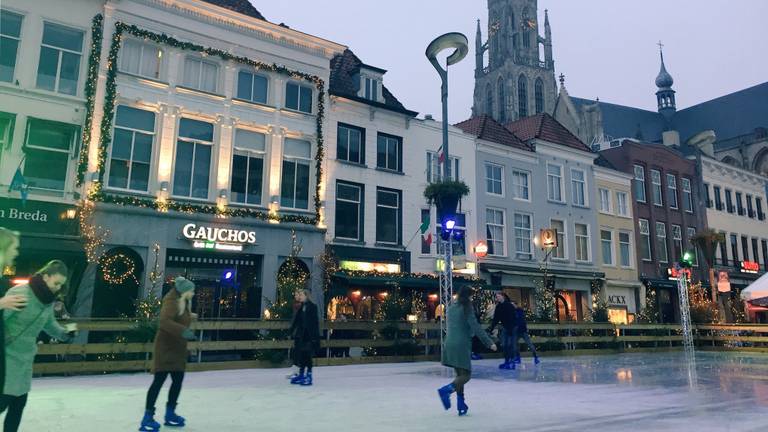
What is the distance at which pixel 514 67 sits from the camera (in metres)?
83.2

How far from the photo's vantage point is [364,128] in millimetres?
24516

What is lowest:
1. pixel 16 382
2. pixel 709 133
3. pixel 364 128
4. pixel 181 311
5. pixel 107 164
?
pixel 16 382

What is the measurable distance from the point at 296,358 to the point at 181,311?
15.7 feet

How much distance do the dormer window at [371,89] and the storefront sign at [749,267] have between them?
3127cm

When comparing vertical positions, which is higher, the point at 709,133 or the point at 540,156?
the point at 709,133

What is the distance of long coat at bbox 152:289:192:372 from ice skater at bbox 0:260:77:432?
157 centimetres

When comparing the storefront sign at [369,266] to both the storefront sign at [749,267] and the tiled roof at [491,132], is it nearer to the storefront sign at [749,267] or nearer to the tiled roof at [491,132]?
the tiled roof at [491,132]

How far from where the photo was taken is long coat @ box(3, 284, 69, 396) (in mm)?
4504

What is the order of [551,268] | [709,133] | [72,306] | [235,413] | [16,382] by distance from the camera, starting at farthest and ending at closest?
[709,133] → [551,268] → [72,306] → [235,413] → [16,382]

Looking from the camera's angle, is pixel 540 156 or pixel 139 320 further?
pixel 540 156

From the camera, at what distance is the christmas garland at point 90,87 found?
1800cm

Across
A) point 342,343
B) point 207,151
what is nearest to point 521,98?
point 207,151

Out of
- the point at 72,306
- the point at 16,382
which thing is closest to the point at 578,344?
the point at 72,306

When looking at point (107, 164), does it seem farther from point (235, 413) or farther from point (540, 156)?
point (540, 156)
